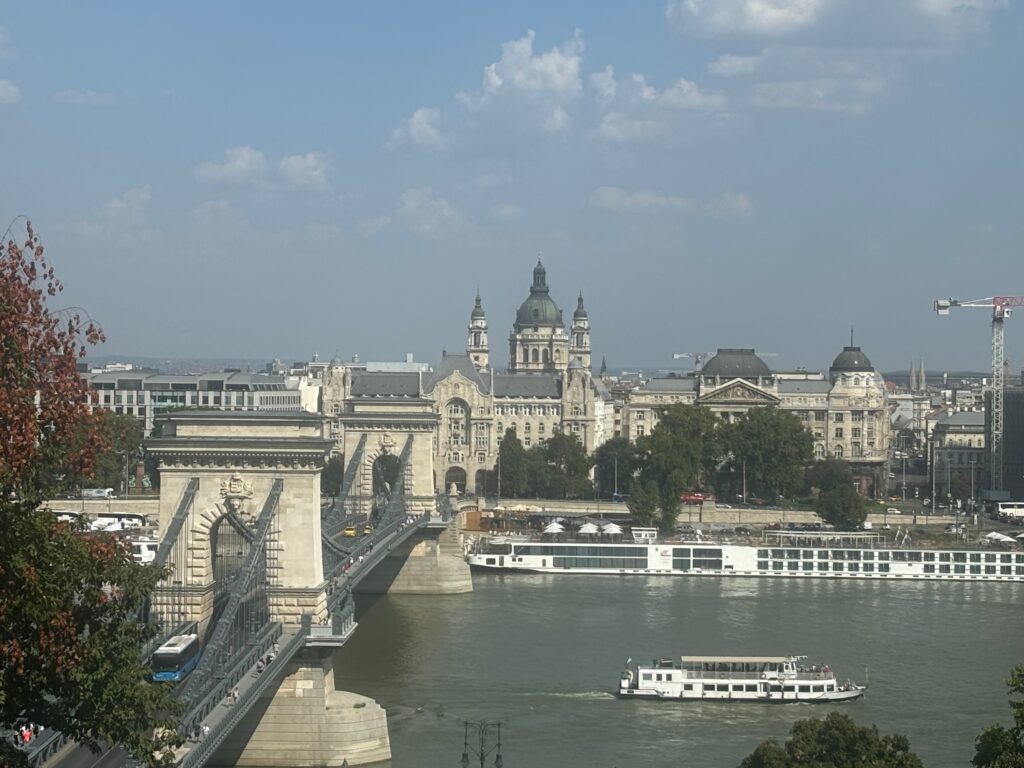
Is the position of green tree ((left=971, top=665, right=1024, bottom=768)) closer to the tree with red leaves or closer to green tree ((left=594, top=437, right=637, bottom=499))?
the tree with red leaves

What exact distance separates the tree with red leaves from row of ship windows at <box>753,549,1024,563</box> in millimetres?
35715

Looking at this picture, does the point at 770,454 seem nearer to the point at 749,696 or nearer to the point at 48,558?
the point at 749,696

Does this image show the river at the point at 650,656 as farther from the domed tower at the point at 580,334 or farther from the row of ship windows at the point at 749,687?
the domed tower at the point at 580,334

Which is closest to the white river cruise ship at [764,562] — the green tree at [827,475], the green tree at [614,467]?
the green tree at [614,467]

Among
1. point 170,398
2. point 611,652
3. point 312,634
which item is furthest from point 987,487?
point 312,634

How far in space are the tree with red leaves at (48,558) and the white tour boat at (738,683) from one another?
55.5 ft

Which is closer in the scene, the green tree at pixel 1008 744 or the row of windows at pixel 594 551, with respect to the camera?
the green tree at pixel 1008 744

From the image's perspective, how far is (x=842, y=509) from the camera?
57.1 meters

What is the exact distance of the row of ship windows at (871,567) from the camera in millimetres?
48656

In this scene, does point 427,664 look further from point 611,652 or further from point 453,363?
point 453,363

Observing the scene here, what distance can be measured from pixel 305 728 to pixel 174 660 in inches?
159

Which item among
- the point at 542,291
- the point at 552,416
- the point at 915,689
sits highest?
the point at 542,291

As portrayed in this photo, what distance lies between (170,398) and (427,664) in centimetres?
4205

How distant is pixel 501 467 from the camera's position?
6588 centimetres
